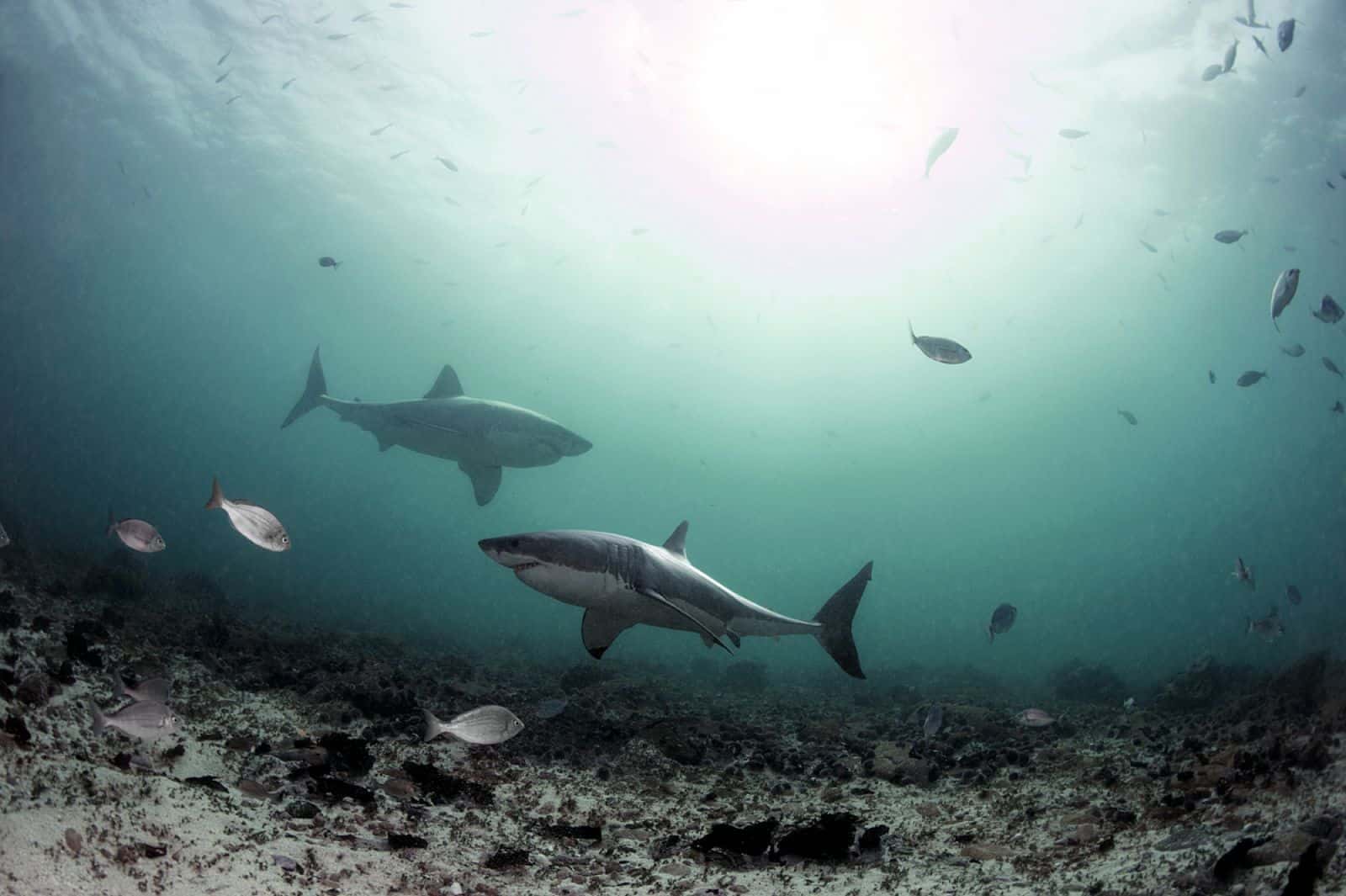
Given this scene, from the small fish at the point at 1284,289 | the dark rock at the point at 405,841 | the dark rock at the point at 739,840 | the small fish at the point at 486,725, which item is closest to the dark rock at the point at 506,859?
the dark rock at the point at 405,841

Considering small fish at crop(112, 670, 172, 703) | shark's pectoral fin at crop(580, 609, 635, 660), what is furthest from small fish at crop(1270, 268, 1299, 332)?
small fish at crop(112, 670, 172, 703)

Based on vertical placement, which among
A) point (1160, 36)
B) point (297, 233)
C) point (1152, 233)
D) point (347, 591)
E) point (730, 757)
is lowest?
point (730, 757)

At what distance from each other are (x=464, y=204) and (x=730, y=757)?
128 ft

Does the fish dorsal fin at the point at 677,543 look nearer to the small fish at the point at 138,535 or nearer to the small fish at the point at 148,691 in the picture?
the small fish at the point at 148,691

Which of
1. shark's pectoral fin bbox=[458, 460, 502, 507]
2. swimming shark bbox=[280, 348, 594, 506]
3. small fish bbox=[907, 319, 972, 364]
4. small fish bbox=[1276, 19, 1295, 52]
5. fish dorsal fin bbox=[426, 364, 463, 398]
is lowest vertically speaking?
small fish bbox=[907, 319, 972, 364]

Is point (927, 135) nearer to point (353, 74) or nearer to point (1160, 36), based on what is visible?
point (1160, 36)

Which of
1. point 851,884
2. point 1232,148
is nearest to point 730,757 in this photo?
point 851,884

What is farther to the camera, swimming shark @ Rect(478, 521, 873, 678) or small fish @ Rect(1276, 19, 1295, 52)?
small fish @ Rect(1276, 19, 1295, 52)

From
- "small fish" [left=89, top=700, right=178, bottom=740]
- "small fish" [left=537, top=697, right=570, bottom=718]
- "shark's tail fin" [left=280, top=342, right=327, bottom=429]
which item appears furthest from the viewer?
"shark's tail fin" [left=280, top=342, right=327, bottom=429]

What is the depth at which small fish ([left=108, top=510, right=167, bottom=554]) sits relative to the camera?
6.45 metres

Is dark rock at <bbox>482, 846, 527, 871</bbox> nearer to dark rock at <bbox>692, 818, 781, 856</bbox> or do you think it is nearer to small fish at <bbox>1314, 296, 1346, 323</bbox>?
dark rock at <bbox>692, 818, 781, 856</bbox>

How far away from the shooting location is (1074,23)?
22703mm

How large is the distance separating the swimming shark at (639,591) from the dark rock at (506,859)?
174cm

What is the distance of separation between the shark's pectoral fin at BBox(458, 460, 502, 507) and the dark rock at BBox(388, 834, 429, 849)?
9.78 metres
